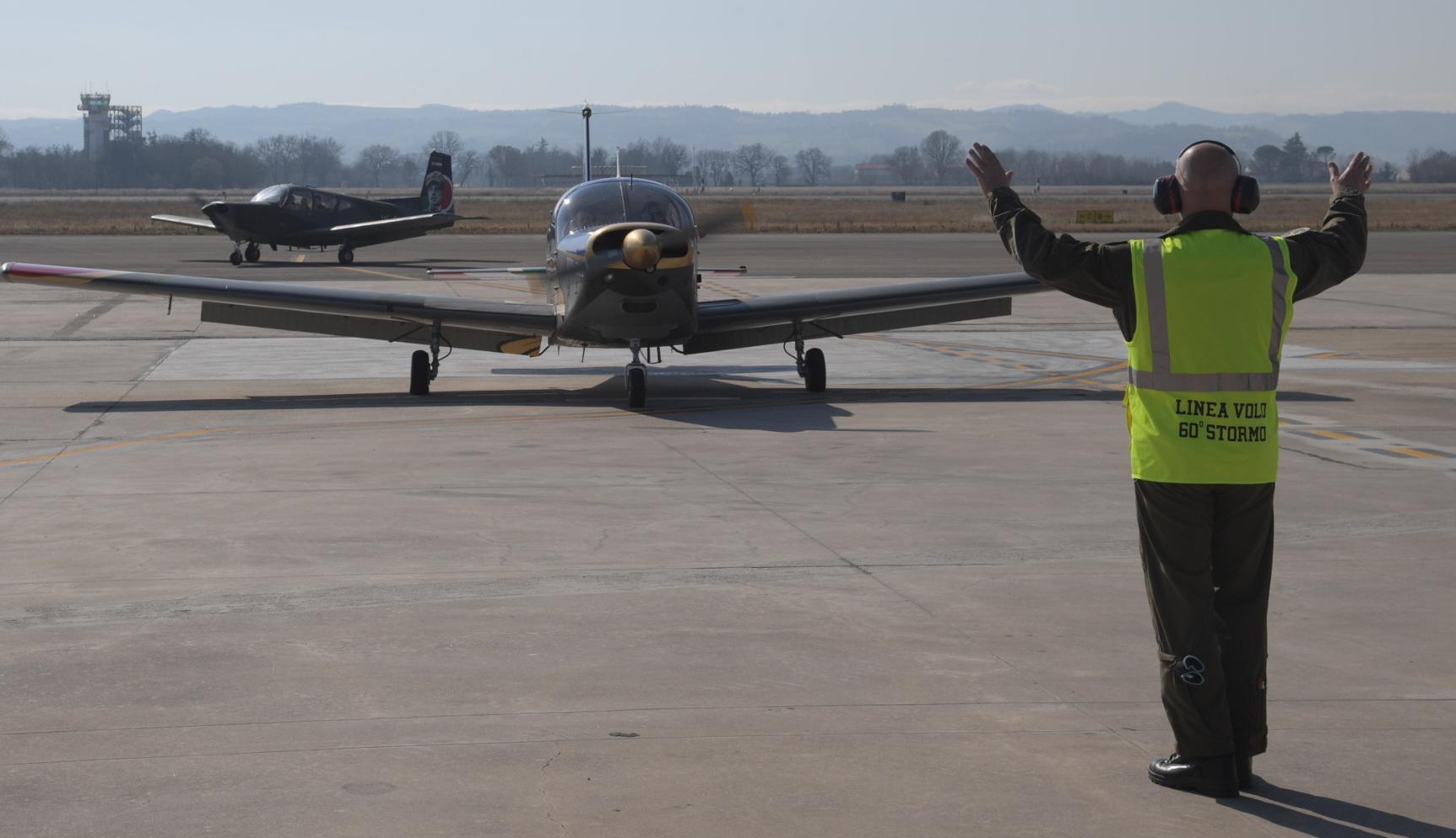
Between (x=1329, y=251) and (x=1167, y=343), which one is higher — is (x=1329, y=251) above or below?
above

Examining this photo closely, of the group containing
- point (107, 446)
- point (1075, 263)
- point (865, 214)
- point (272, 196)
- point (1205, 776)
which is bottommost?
point (107, 446)

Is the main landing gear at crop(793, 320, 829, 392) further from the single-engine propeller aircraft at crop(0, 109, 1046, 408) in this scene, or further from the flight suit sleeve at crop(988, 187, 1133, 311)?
the flight suit sleeve at crop(988, 187, 1133, 311)

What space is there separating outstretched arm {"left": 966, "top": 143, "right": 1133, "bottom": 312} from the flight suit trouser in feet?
2.13

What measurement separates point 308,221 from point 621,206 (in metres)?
31.7

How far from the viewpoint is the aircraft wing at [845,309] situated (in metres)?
17.2

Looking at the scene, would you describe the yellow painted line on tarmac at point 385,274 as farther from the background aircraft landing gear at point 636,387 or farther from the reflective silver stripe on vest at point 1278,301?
the reflective silver stripe on vest at point 1278,301

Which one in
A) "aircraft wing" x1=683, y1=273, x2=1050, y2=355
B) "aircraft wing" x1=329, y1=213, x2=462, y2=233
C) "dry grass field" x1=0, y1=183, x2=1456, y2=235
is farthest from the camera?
"dry grass field" x1=0, y1=183, x2=1456, y2=235

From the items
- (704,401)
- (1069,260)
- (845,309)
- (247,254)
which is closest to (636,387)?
(704,401)

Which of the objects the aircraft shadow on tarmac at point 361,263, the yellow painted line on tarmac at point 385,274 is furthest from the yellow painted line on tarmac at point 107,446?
the aircraft shadow on tarmac at point 361,263

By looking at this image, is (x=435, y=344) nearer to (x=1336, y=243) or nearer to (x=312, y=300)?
(x=312, y=300)

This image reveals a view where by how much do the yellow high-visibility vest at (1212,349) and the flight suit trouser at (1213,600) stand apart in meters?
0.09

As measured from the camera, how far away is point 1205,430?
191 inches

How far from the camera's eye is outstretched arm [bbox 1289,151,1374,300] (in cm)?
509

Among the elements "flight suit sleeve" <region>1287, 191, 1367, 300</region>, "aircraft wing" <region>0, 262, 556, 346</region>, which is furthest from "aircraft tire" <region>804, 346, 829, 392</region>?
"flight suit sleeve" <region>1287, 191, 1367, 300</region>
